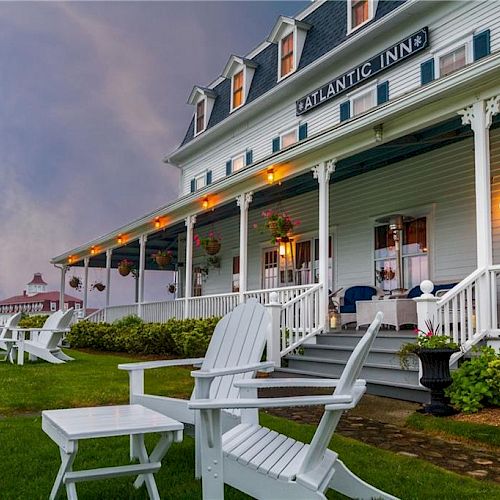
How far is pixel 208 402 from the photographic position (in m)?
2.37

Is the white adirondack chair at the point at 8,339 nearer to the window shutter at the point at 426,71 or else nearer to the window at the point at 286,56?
the window at the point at 286,56

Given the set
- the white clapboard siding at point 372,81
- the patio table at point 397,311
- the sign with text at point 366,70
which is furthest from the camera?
the sign with text at point 366,70

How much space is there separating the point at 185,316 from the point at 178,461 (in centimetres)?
883

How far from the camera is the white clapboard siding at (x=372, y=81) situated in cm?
977

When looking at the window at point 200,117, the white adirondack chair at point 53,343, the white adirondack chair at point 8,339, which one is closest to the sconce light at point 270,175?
the white adirondack chair at point 53,343

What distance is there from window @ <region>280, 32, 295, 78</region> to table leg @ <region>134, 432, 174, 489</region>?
1214 cm

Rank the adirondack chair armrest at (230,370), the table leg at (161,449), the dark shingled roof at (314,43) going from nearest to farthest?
the adirondack chair armrest at (230,370) < the table leg at (161,449) < the dark shingled roof at (314,43)

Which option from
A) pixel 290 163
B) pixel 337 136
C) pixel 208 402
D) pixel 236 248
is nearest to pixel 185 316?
pixel 236 248

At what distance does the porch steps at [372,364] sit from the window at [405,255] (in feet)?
7.01

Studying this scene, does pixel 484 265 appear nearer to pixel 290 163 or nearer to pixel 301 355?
pixel 301 355

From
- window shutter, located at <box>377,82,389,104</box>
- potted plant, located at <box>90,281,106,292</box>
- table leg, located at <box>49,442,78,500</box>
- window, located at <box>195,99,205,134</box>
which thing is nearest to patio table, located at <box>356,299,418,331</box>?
window shutter, located at <box>377,82,389,104</box>

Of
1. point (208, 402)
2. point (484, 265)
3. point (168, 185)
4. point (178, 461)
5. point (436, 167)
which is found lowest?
point (178, 461)

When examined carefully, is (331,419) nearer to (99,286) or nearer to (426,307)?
(426,307)

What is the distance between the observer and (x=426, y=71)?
33.8 ft
